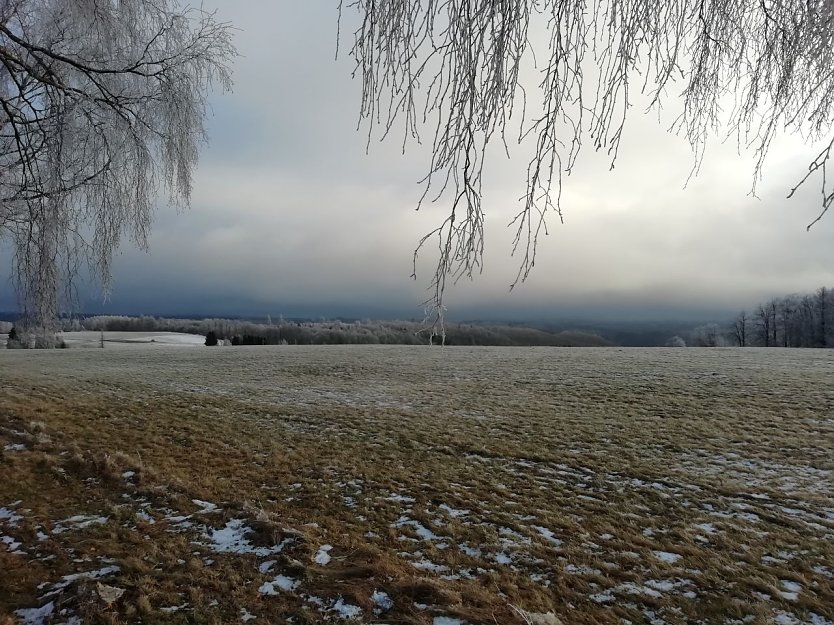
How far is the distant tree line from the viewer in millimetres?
57062

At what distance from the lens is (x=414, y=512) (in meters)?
6.18

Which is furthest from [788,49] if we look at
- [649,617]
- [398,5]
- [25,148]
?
[25,148]

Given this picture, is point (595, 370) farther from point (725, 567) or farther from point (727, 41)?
point (727, 41)

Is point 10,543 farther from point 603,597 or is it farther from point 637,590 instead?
point 637,590

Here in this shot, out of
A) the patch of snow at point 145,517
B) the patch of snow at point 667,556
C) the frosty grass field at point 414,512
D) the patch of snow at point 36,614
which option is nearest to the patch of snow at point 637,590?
the frosty grass field at point 414,512

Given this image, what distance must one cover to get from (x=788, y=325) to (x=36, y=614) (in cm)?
7856

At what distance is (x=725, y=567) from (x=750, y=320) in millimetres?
77259

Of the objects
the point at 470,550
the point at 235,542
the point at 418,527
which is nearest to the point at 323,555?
the point at 235,542

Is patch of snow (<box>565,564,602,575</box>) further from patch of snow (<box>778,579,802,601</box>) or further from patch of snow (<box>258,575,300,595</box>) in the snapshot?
patch of snow (<box>258,575,300,595</box>)

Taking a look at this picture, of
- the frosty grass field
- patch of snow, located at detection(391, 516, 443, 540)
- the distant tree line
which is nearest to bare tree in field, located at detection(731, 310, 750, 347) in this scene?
the distant tree line

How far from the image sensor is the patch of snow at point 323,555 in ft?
15.2

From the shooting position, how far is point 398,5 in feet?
5.26

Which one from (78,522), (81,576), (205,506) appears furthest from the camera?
(205,506)

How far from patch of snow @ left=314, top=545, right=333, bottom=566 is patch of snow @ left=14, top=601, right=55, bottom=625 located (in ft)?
6.94
